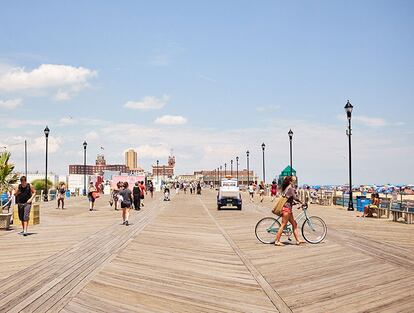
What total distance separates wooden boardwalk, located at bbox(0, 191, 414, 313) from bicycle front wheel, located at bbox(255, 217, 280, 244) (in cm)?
45

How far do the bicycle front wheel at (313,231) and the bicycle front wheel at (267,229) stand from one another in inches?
36.9

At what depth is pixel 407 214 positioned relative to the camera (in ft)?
76.5

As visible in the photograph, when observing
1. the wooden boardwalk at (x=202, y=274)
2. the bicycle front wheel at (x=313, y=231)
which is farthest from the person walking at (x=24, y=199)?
the bicycle front wheel at (x=313, y=231)

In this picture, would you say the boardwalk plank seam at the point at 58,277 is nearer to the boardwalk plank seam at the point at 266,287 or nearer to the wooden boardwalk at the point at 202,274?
the wooden boardwalk at the point at 202,274

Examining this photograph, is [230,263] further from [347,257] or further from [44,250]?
[44,250]

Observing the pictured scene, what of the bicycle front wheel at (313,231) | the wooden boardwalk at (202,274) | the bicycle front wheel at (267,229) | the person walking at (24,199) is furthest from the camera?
the person walking at (24,199)

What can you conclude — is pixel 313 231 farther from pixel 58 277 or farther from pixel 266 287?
pixel 58 277

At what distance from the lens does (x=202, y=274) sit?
9859 millimetres

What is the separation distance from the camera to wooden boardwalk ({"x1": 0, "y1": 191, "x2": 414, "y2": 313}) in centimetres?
741

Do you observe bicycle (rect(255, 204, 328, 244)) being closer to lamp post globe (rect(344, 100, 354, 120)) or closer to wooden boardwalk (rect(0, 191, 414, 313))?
wooden boardwalk (rect(0, 191, 414, 313))

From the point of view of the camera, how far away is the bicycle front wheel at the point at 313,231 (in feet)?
49.2

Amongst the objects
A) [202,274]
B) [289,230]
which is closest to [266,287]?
[202,274]

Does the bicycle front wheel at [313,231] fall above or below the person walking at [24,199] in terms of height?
Answer: below

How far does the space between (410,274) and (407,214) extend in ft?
47.7
